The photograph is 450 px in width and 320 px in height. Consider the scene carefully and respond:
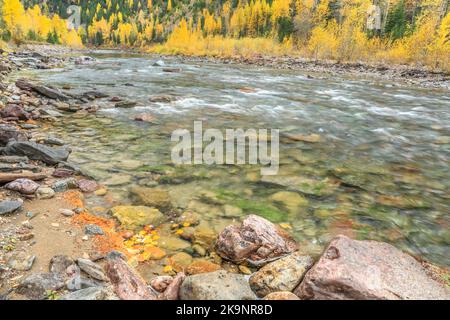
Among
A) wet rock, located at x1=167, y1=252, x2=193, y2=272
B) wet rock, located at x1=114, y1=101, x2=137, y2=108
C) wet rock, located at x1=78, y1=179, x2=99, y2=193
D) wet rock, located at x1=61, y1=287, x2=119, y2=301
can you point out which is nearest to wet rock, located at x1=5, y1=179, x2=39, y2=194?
wet rock, located at x1=78, y1=179, x2=99, y2=193

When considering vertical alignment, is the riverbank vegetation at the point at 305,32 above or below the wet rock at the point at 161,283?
above

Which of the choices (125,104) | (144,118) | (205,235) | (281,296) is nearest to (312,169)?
(205,235)

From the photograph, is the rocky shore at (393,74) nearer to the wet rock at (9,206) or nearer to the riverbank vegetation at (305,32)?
the riverbank vegetation at (305,32)

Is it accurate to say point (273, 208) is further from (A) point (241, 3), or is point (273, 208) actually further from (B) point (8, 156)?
(A) point (241, 3)

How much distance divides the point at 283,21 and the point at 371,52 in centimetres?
3749

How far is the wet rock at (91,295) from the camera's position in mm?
3102

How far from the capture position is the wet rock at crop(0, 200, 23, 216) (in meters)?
4.73

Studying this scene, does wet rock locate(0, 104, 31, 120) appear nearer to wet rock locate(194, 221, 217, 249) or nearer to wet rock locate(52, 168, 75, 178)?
wet rock locate(52, 168, 75, 178)

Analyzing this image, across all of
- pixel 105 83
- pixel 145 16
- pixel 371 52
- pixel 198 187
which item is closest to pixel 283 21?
pixel 371 52

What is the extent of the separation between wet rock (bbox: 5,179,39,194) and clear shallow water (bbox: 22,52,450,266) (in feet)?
3.04

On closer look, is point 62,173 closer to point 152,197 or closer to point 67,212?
point 67,212

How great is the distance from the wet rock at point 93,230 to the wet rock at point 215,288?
1766 mm

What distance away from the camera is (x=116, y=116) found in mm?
11914
